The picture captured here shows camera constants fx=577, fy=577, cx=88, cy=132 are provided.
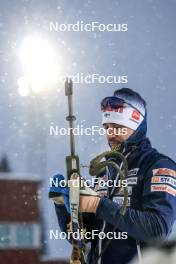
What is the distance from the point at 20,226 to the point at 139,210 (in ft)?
3.77

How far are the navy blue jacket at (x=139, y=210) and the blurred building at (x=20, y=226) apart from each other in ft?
1.37

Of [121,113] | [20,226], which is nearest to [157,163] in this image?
[121,113]

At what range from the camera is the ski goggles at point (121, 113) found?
5.42 ft

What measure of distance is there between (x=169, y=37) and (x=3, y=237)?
3.44 feet

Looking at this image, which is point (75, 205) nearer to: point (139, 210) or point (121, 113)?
point (139, 210)

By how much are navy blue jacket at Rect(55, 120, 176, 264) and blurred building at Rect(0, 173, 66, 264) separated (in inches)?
16.4

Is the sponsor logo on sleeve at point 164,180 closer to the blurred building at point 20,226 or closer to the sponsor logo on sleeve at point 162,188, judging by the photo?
the sponsor logo on sleeve at point 162,188

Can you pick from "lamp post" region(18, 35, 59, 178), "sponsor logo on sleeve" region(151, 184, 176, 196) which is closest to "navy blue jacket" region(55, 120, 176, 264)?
"sponsor logo on sleeve" region(151, 184, 176, 196)

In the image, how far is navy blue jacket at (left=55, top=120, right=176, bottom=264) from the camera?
1.54 metres

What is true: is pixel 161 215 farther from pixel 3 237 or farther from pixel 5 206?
pixel 5 206

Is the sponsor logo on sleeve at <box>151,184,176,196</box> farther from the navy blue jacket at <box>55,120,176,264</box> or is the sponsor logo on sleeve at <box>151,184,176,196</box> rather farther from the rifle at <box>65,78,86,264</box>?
→ the rifle at <box>65,78,86,264</box>

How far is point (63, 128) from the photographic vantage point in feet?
5.77

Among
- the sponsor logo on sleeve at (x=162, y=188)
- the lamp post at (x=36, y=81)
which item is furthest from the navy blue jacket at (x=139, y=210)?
the lamp post at (x=36, y=81)

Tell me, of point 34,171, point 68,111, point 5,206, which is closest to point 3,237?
point 5,206
